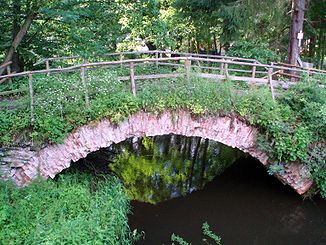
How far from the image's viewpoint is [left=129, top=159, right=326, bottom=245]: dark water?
31.6ft

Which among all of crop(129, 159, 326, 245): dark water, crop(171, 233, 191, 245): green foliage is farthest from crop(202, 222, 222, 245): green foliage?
crop(171, 233, 191, 245): green foliage

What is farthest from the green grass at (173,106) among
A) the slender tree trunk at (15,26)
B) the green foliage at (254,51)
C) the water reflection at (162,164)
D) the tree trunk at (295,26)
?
the green foliage at (254,51)

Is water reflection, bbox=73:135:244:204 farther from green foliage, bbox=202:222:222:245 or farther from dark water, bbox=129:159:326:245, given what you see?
green foliage, bbox=202:222:222:245

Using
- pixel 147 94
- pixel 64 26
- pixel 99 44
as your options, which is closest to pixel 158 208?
pixel 147 94

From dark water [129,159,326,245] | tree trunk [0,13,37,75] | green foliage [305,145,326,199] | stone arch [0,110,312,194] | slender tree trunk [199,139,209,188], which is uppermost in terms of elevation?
tree trunk [0,13,37,75]

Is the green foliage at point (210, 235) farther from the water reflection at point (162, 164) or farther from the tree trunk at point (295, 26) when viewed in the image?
the tree trunk at point (295, 26)

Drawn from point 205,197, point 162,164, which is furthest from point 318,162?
→ point 162,164

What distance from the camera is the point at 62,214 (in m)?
7.59

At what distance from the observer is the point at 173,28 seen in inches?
738

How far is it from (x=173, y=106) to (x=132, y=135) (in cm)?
133

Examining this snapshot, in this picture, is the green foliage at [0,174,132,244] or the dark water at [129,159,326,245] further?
the dark water at [129,159,326,245]

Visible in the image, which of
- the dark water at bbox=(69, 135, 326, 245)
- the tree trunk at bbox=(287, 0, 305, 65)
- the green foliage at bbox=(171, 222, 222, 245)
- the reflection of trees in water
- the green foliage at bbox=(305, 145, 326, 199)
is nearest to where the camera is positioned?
the green foliage at bbox=(171, 222, 222, 245)

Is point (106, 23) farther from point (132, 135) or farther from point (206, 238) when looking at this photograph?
point (206, 238)

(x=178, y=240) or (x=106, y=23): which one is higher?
(x=106, y=23)
